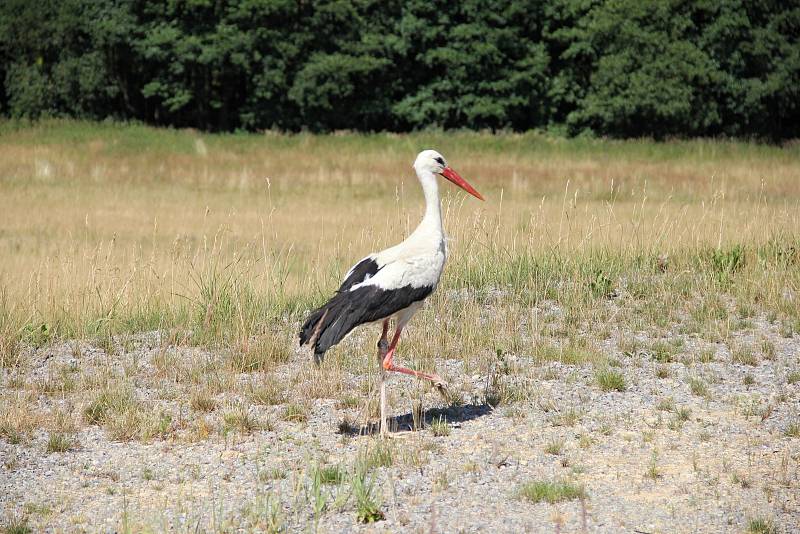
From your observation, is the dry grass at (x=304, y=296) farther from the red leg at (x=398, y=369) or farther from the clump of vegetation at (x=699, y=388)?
the clump of vegetation at (x=699, y=388)

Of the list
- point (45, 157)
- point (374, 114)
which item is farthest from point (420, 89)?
point (45, 157)

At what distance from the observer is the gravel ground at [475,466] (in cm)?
683

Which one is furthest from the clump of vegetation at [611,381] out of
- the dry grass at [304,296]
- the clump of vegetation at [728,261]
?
the clump of vegetation at [728,261]

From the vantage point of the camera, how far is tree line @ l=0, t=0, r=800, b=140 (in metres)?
48.6

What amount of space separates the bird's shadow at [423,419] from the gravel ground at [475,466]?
3 centimetres

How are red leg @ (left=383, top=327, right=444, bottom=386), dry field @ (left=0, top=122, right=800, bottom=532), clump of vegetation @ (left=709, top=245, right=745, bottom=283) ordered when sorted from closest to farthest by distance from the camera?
dry field @ (left=0, top=122, right=800, bottom=532) → red leg @ (left=383, top=327, right=444, bottom=386) → clump of vegetation @ (left=709, top=245, right=745, bottom=283)

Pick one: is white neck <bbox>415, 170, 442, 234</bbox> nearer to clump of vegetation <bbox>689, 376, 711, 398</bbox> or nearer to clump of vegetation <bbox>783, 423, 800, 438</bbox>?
clump of vegetation <bbox>689, 376, 711, 398</bbox>

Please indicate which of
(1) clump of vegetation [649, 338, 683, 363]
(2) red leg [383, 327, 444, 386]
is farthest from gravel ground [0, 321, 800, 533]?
(1) clump of vegetation [649, 338, 683, 363]

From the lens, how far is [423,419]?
8.99 metres

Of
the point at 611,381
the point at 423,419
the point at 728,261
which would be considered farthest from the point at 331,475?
the point at 728,261

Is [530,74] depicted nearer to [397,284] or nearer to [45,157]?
[45,157]

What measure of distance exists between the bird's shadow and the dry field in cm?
3

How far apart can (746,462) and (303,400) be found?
12.1 feet

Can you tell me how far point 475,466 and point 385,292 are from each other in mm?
1549
